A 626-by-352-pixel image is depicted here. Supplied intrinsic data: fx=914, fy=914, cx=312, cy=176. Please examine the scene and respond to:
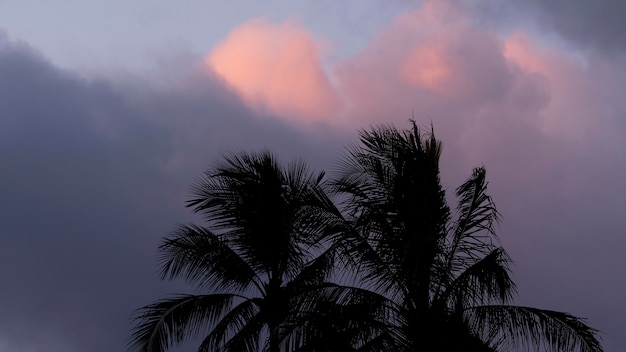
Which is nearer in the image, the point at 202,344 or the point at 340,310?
the point at 340,310

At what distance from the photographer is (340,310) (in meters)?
14.7

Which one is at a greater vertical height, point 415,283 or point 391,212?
point 391,212

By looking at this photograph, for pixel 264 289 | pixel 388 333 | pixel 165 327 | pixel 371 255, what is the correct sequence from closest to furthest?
pixel 388 333 → pixel 371 255 → pixel 165 327 → pixel 264 289

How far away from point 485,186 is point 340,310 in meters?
3.63

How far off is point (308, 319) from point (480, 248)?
3325mm

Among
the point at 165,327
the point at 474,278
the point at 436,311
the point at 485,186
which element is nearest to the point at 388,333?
the point at 436,311

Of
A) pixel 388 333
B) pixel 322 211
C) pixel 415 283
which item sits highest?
pixel 322 211

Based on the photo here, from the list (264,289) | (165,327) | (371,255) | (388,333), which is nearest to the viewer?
(388,333)

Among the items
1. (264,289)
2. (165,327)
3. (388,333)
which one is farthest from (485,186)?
(165,327)

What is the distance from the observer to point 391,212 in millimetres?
15766

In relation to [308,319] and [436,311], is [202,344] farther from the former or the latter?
[436,311]

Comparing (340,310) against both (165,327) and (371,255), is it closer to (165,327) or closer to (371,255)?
(371,255)

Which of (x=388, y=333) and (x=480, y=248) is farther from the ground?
(x=480, y=248)

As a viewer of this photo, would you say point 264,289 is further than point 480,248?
Yes
